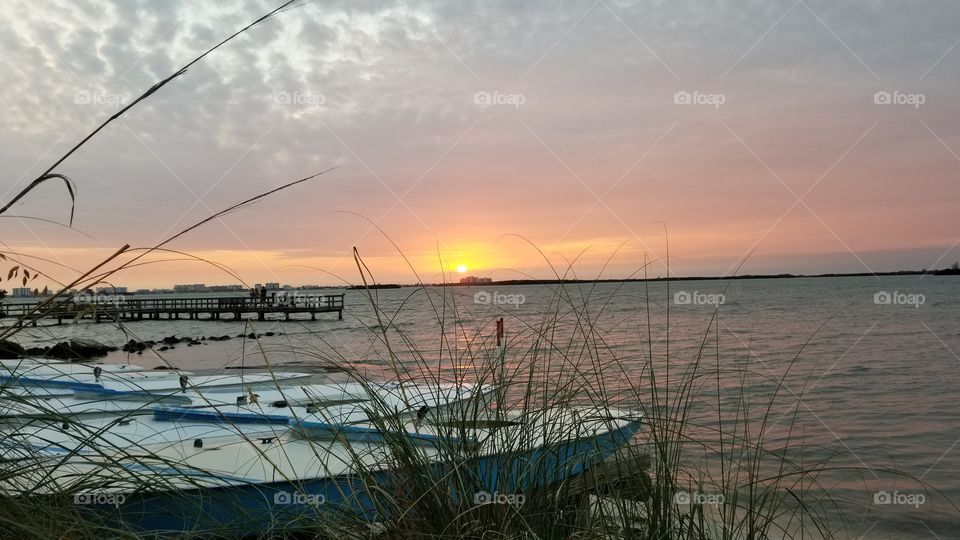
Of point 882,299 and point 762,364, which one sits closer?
point 762,364

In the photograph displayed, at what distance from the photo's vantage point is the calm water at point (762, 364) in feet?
9.55

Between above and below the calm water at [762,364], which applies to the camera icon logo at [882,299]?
above

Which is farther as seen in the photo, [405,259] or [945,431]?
[945,431]

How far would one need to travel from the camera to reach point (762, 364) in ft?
59.2

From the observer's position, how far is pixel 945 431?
42.1 feet

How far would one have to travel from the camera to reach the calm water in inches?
115

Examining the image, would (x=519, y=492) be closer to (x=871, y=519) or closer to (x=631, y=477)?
(x=631, y=477)

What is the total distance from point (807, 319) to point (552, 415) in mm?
46894

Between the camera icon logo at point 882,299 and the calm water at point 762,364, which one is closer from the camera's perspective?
the calm water at point 762,364

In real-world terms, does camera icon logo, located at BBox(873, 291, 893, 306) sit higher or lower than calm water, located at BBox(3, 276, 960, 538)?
higher

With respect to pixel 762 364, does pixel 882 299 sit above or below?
above

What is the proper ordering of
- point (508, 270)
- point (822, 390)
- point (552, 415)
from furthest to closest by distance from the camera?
point (822, 390)
point (508, 270)
point (552, 415)

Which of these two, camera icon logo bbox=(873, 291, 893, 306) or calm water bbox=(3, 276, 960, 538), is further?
camera icon logo bbox=(873, 291, 893, 306)

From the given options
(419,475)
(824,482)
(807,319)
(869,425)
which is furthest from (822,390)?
(807,319)
